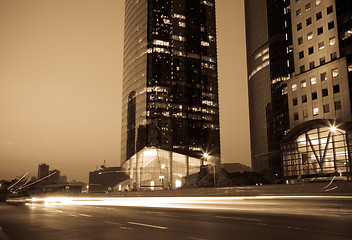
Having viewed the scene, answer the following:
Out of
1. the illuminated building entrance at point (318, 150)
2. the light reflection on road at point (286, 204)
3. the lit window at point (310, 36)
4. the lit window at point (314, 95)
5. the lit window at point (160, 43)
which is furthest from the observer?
the lit window at point (160, 43)

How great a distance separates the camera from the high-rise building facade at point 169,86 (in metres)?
134

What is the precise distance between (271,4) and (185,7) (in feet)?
114

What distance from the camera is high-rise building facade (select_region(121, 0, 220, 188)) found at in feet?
441

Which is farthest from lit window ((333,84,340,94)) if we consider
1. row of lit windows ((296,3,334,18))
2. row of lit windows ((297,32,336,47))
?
row of lit windows ((296,3,334,18))

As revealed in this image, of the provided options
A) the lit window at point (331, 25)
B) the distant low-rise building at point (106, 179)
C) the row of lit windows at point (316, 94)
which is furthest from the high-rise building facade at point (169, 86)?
the lit window at point (331, 25)

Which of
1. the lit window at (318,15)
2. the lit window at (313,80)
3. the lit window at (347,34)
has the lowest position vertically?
the lit window at (313,80)

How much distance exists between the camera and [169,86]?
13912 centimetres

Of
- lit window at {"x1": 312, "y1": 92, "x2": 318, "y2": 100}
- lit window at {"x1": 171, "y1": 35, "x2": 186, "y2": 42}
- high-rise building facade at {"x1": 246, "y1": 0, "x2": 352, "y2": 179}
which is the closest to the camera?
high-rise building facade at {"x1": 246, "y1": 0, "x2": 352, "y2": 179}

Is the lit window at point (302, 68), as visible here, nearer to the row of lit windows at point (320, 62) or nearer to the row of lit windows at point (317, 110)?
the row of lit windows at point (320, 62)

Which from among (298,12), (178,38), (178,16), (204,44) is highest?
(178,16)

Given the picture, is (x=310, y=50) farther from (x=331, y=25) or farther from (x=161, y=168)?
(x=161, y=168)

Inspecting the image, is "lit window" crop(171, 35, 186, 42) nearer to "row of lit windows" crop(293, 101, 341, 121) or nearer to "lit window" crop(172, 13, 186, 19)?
"lit window" crop(172, 13, 186, 19)

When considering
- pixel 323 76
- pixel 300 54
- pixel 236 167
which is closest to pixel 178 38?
pixel 236 167

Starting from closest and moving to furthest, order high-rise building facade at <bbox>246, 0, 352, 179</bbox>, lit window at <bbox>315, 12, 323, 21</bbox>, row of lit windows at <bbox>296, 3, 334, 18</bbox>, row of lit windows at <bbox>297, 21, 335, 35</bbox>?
high-rise building facade at <bbox>246, 0, 352, 179</bbox>, row of lit windows at <bbox>297, 21, 335, 35</bbox>, row of lit windows at <bbox>296, 3, 334, 18</bbox>, lit window at <bbox>315, 12, 323, 21</bbox>
